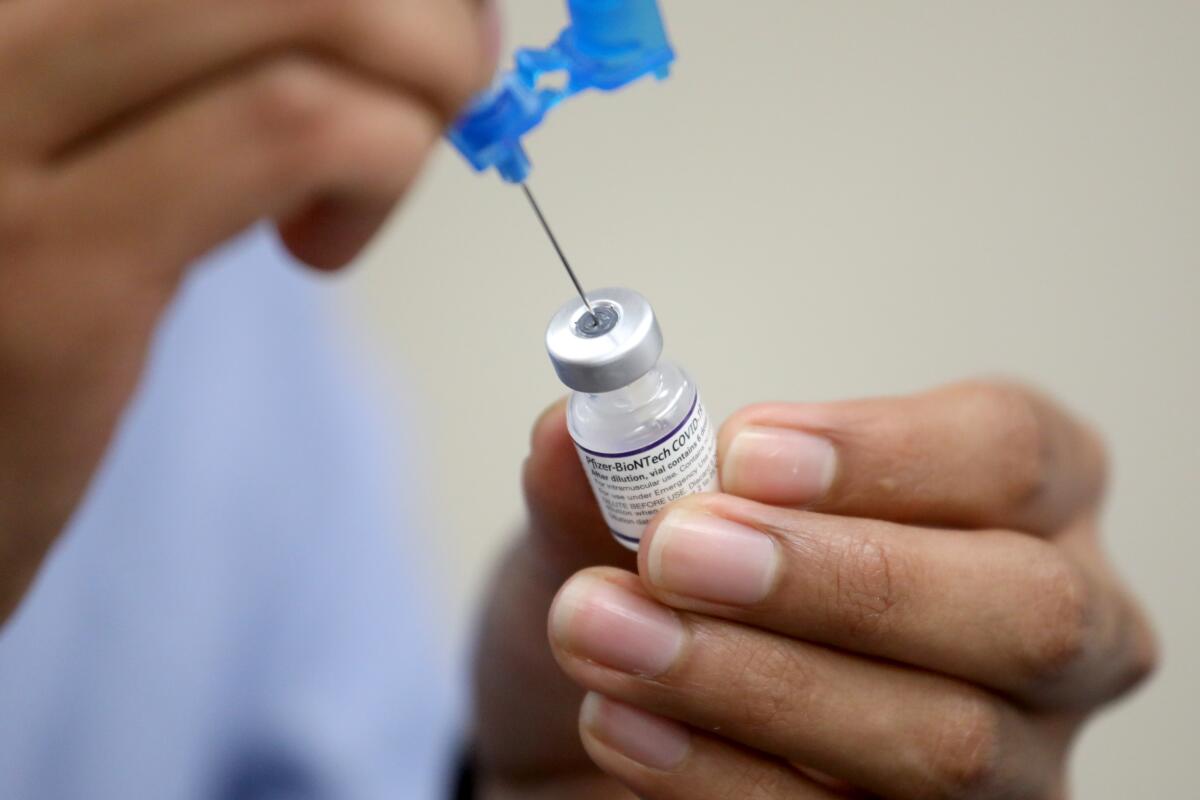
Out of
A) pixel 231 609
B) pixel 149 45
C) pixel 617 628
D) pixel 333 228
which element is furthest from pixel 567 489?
pixel 231 609

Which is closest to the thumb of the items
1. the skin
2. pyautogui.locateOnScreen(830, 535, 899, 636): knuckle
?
the skin

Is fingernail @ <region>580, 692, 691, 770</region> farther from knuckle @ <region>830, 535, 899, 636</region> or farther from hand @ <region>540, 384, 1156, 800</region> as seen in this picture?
knuckle @ <region>830, 535, 899, 636</region>

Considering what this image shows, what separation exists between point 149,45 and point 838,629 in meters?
0.59

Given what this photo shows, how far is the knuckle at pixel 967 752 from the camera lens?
78cm

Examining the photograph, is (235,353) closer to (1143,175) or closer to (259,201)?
(259,201)

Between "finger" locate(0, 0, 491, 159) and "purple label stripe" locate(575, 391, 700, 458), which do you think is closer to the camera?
"finger" locate(0, 0, 491, 159)

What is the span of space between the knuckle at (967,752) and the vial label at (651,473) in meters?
0.27

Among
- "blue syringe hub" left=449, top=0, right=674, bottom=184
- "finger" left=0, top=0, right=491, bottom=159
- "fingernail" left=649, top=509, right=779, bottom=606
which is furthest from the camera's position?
"fingernail" left=649, top=509, right=779, bottom=606

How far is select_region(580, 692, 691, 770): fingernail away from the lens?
2.52 feet

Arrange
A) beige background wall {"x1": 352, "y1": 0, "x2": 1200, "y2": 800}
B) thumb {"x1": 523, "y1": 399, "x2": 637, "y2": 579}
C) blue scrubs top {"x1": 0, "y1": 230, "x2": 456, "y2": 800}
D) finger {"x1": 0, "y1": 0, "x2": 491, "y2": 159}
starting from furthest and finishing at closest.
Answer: beige background wall {"x1": 352, "y1": 0, "x2": 1200, "y2": 800}, blue scrubs top {"x1": 0, "y1": 230, "x2": 456, "y2": 800}, thumb {"x1": 523, "y1": 399, "x2": 637, "y2": 579}, finger {"x1": 0, "y1": 0, "x2": 491, "y2": 159}

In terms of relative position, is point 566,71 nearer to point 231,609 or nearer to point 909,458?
point 909,458

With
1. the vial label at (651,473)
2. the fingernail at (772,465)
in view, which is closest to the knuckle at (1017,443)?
the fingernail at (772,465)

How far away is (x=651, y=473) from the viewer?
2.27 feet

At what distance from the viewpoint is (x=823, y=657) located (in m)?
0.77
